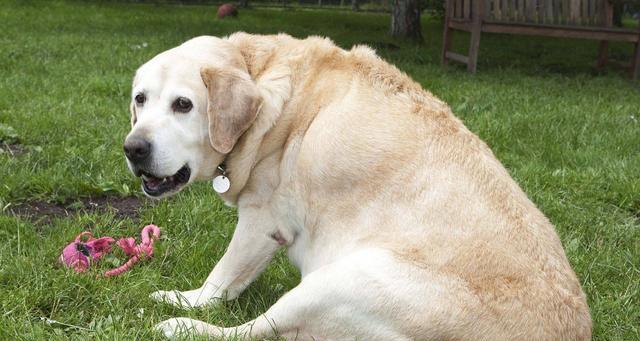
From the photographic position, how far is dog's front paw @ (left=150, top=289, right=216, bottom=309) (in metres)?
3.33

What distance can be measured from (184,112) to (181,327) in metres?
0.94

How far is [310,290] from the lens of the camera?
A: 282 cm

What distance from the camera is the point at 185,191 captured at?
477 centimetres

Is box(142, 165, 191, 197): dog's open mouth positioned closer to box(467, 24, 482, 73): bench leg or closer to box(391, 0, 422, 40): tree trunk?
box(467, 24, 482, 73): bench leg

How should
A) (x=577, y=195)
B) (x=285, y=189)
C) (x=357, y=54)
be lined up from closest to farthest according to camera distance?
(x=285, y=189), (x=357, y=54), (x=577, y=195)

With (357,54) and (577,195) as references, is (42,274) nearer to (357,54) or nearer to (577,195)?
(357,54)

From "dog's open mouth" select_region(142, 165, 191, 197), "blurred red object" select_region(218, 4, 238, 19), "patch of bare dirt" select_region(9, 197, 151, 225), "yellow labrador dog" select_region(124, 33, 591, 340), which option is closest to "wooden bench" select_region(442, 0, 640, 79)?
"patch of bare dirt" select_region(9, 197, 151, 225)

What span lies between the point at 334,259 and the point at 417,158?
559mm

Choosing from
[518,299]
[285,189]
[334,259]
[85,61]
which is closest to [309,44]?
[285,189]

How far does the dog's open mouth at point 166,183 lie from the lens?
10.7 feet

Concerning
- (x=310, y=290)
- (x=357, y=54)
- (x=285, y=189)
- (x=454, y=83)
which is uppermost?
(x=357, y=54)

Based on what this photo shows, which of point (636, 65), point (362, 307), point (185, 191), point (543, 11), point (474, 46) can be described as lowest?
point (636, 65)

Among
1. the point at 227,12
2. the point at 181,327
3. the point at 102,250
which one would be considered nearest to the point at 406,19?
the point at 227,12

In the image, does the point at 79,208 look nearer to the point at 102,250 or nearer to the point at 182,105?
the point at 102,250
